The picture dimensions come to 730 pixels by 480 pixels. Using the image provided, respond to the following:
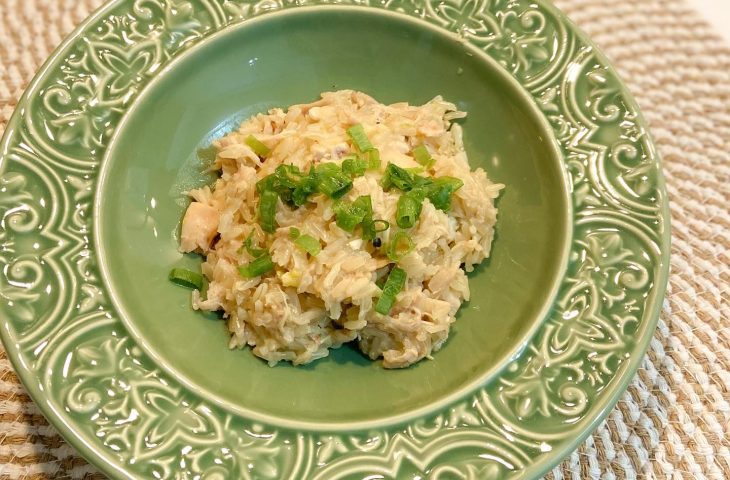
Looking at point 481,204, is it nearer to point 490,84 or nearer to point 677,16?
point 490,84

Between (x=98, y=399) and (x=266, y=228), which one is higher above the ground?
(x=266, y=228)

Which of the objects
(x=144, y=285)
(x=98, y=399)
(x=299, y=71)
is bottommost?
(x=98, y=399)

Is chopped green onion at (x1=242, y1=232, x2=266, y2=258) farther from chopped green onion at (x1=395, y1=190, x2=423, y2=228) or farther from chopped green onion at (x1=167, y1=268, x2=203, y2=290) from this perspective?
chopped green onion at (x1=395, y1=190, x2=423, y2=228)

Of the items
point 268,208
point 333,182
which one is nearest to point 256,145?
point 268,208

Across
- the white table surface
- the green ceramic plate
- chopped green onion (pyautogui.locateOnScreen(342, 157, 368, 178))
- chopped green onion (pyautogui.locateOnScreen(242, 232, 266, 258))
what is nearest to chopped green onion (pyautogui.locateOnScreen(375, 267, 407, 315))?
the green ceramic plate

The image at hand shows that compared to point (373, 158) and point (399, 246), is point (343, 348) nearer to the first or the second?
point (399, 246)

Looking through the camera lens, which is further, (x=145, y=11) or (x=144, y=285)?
(x=145, y=11)

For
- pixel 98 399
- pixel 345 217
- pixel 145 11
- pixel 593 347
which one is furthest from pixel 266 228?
pixel 593 347
